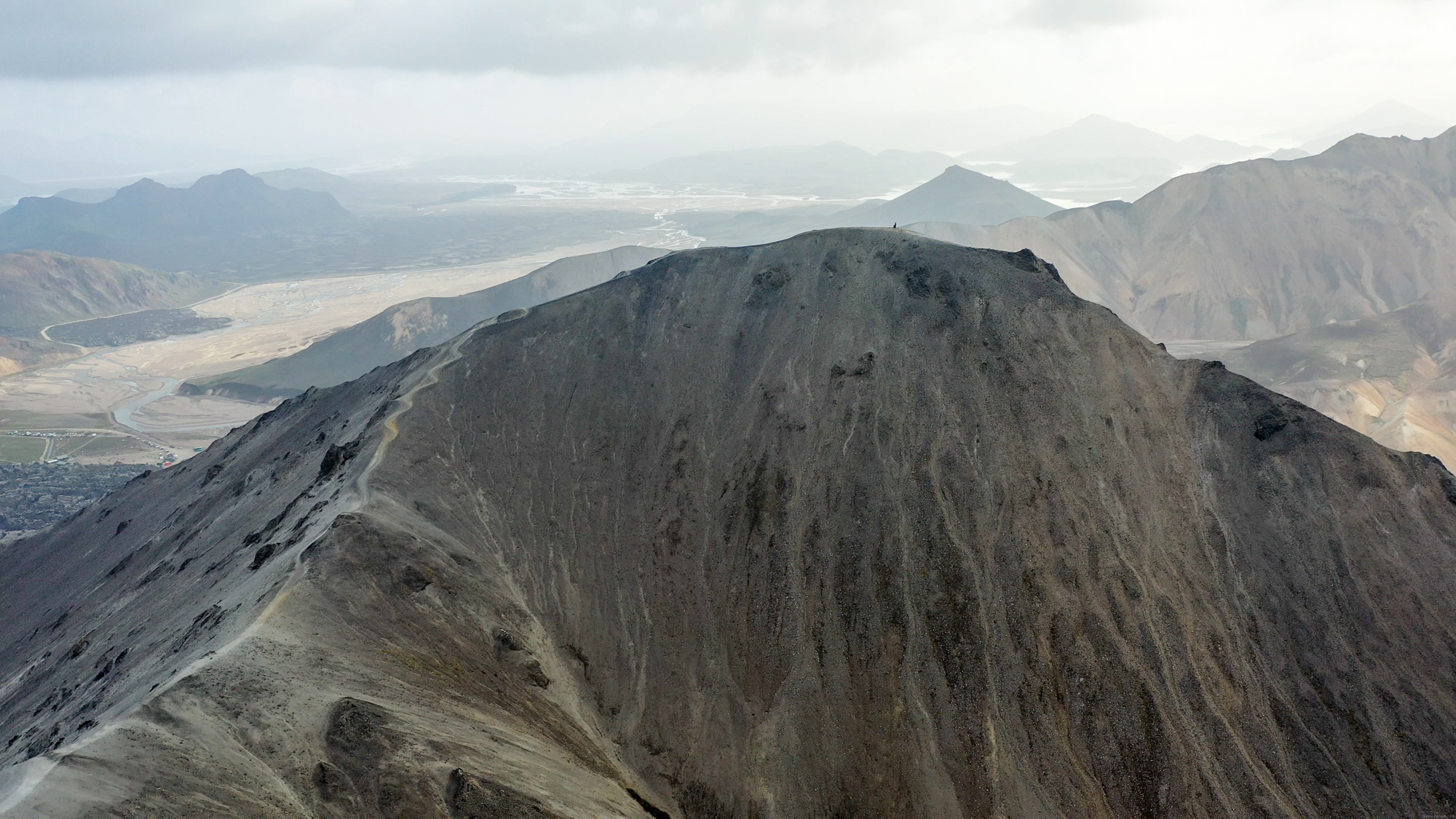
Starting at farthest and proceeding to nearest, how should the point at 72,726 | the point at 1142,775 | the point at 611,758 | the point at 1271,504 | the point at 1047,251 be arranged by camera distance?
the point at 1047,251
the point at 1271,504
the point at 611,758
the point at 1142,775
the point at 72,726

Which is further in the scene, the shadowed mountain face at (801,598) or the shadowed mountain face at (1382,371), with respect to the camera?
the shadowed mountain face at (1382,371)

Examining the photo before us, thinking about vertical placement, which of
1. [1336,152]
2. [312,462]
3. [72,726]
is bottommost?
[72,726]

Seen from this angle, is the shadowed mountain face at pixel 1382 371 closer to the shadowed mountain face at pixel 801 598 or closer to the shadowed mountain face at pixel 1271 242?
the shadowed mountain face at pixel 1271 242

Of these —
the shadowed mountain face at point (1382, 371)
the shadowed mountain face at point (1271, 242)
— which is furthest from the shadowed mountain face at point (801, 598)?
the shadowed mountain face at point (1271, 242)

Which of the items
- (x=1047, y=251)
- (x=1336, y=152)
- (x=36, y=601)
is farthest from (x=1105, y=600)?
(x=1336, y=152)

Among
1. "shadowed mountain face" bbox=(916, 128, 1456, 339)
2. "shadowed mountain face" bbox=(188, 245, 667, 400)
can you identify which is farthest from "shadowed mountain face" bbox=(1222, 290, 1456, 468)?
"shadowed mountain face" bbox=(188, 245, 667, 400)

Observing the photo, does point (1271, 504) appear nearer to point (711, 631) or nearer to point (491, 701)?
point (711, 631)

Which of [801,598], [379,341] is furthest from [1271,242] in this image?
[379,341]
